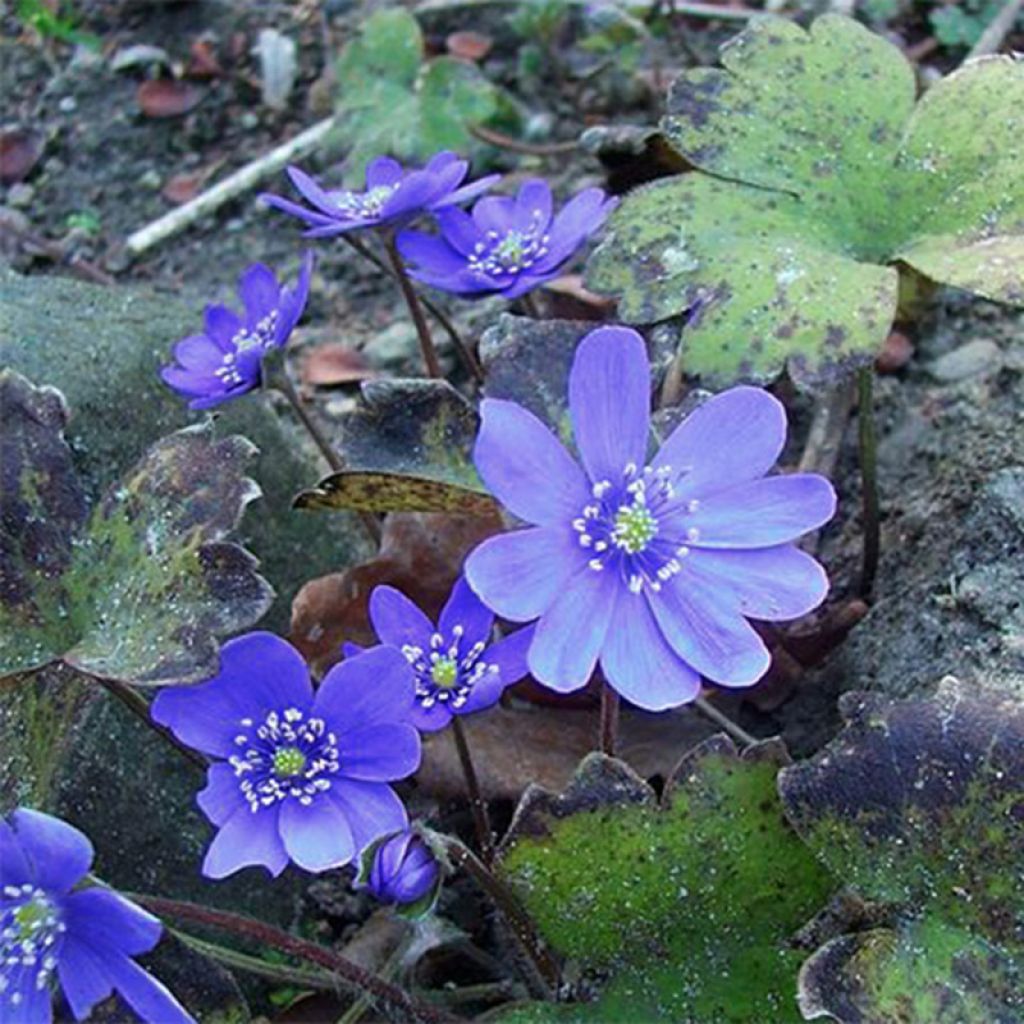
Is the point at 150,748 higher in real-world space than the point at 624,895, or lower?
lower

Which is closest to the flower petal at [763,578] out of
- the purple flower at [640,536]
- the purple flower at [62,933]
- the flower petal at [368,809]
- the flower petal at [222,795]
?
the purple flower at [640,536]

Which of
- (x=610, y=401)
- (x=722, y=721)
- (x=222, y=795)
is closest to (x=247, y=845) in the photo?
(x=222, y=795)

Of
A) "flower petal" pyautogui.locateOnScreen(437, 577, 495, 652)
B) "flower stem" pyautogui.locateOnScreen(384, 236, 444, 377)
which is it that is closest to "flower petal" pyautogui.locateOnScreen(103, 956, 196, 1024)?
"flower petal" pyautogui.locateOnScreen(437, 577, 495, 652)

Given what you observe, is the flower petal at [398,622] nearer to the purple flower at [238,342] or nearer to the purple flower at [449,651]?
the purple flower at [449,651]

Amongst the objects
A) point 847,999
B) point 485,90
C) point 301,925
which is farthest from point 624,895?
A: point 485,90

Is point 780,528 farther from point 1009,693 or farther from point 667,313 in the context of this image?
point 667,313
